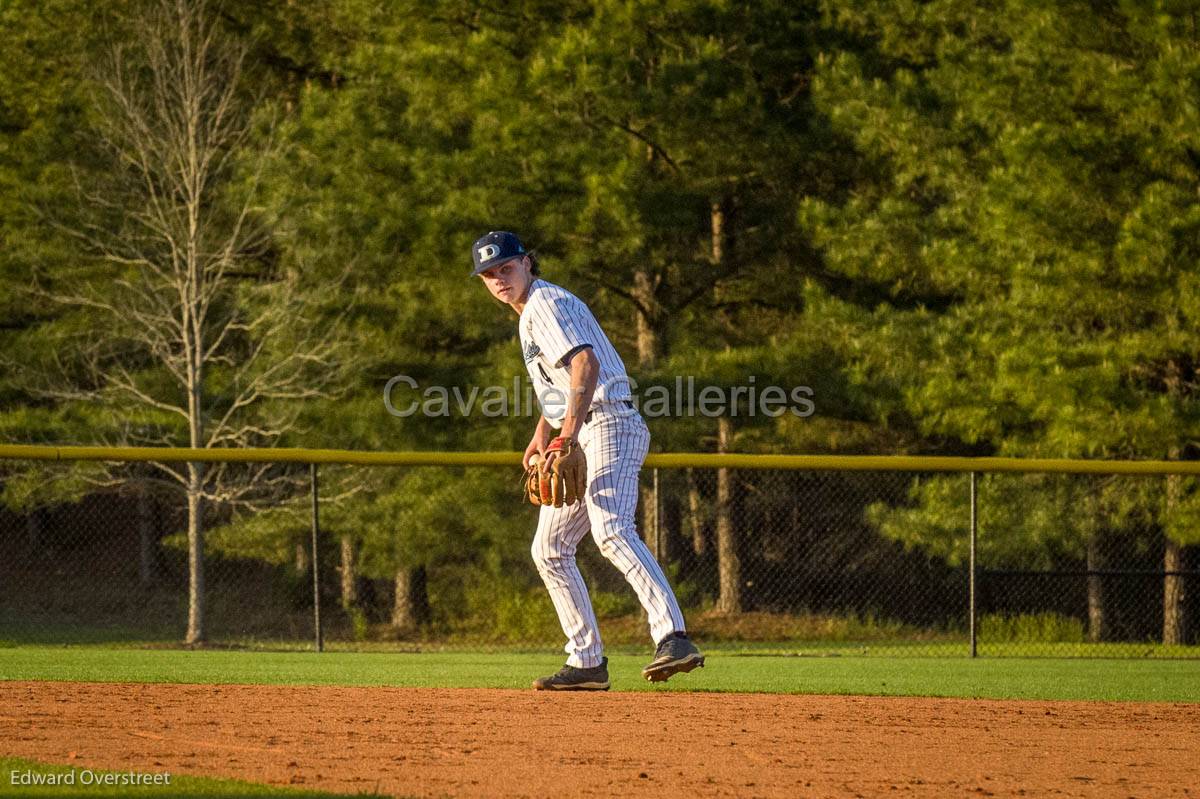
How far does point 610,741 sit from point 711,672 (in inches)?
150

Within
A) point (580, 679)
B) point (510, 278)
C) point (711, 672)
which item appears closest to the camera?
point (510, 278)

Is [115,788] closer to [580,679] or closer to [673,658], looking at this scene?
[673,658]

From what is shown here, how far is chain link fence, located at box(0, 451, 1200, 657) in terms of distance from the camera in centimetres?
1658

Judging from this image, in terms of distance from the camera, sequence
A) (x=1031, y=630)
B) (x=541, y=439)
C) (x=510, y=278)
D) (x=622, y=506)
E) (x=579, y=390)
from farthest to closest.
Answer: (x=1031, y=630)
(x=541, y=439)
(x=510, y=278)
(x=622, y=506)
(x=579, y=390)

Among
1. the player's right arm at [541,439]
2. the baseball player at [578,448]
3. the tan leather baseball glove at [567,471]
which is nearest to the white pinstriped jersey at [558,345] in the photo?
the baseball player at [578,448]

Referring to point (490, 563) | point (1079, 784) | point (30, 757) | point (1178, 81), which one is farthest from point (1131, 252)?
point (30, 757)

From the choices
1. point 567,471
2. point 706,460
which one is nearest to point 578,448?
point 567,471

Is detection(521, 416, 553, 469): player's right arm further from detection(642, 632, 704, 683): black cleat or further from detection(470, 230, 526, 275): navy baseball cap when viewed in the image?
detection(642, 632, 704, 683): black cleat

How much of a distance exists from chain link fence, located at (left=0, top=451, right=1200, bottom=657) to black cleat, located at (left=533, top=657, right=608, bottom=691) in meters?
6.66

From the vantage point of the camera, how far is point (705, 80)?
726 inches

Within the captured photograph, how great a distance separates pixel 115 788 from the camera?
486cm

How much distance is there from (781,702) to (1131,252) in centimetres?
920

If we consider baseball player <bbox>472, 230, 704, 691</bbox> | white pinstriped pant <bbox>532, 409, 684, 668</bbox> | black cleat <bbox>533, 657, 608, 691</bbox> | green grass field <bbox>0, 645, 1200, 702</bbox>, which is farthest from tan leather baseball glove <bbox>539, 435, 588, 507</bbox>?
green grass field <bbox>0, 645, 1200, 702</bbox>

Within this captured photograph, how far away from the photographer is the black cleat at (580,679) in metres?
7.24
